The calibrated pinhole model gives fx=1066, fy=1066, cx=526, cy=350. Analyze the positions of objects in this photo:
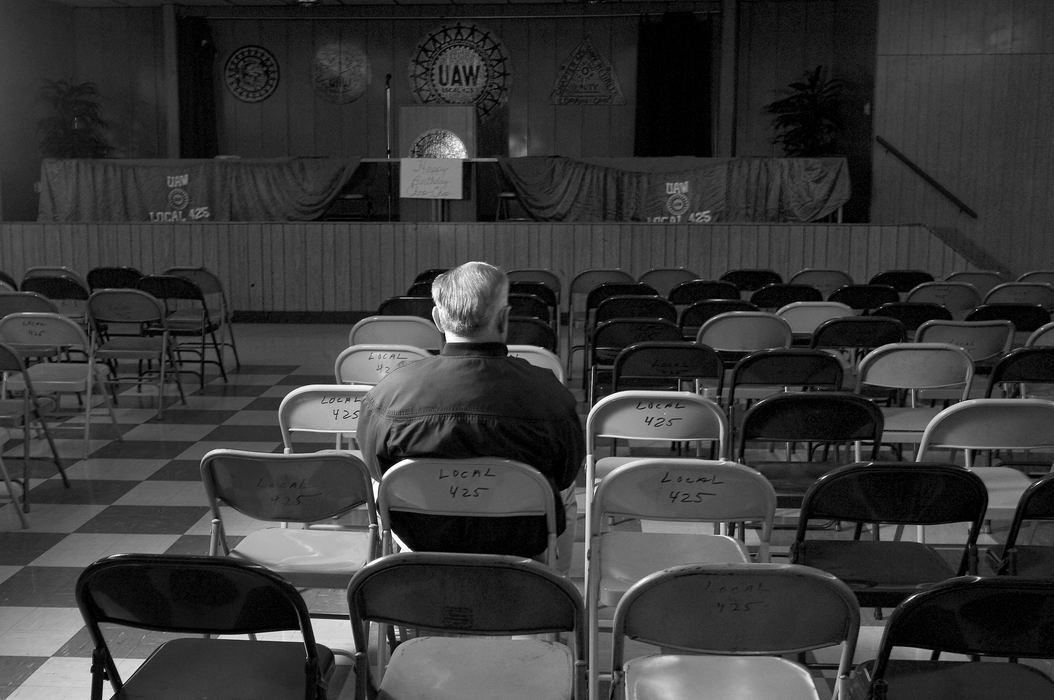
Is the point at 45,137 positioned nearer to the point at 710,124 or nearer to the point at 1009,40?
the point at 710,124

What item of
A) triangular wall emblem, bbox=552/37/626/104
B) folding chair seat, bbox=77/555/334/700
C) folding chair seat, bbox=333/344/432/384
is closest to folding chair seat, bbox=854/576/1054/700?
folding chair seat, bbox=77/555/334/700

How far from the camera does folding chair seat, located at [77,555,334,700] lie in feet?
6.85

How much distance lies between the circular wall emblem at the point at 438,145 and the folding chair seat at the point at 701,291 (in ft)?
22.0

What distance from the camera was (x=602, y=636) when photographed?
3525mm

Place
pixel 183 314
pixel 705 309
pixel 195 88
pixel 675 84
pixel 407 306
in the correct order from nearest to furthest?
pixel 705 309 < pixel 407 306 < pixel 183 314 < pixel 675 84 < pixel 195 88

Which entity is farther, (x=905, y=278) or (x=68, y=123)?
(x=68, y=123)

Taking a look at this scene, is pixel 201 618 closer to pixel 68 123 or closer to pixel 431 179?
pixel 431 179

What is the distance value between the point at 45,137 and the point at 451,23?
→ 578 centimetres

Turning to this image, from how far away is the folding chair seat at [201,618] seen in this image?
6.85ft

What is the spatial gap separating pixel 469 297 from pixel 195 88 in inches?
539

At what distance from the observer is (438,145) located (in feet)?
46.2

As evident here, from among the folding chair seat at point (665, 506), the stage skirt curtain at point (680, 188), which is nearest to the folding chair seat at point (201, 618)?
the folding chair seat at point (665, 506)

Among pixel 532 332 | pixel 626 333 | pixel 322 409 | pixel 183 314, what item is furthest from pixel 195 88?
pixel 322 409

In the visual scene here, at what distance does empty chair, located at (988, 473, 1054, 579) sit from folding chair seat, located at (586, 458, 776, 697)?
0.69m
